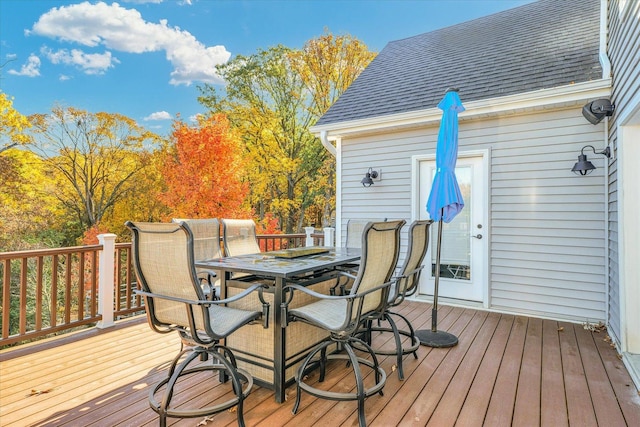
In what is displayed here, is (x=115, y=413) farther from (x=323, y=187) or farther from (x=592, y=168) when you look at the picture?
(x=323, y=187)

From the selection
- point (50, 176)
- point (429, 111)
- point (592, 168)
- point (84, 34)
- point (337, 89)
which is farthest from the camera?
point (84, 34)

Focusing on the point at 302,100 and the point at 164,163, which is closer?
the point at 164,163

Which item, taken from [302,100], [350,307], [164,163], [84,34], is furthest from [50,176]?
[350,307]

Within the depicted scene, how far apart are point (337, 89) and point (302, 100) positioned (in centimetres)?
158

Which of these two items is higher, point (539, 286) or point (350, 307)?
point (350, 307)

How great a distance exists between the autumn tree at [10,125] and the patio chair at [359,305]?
1340cm

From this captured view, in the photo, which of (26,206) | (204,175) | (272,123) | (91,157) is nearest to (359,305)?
(204,175)

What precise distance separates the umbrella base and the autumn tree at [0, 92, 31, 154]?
13865 millimetres

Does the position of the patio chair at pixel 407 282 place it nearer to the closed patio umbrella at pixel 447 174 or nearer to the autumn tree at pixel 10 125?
the closed patio umbrella at pixel 447 174

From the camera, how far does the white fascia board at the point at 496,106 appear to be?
3.65 meters

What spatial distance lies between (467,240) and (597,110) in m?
2.00

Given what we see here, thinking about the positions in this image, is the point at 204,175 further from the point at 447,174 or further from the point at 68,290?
the point at 447,174

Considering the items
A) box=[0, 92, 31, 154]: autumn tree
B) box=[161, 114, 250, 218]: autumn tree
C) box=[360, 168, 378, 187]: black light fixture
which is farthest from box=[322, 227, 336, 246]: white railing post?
box=[0, 92, 31, 154]: autumn tree

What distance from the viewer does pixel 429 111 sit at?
4.52 meters
